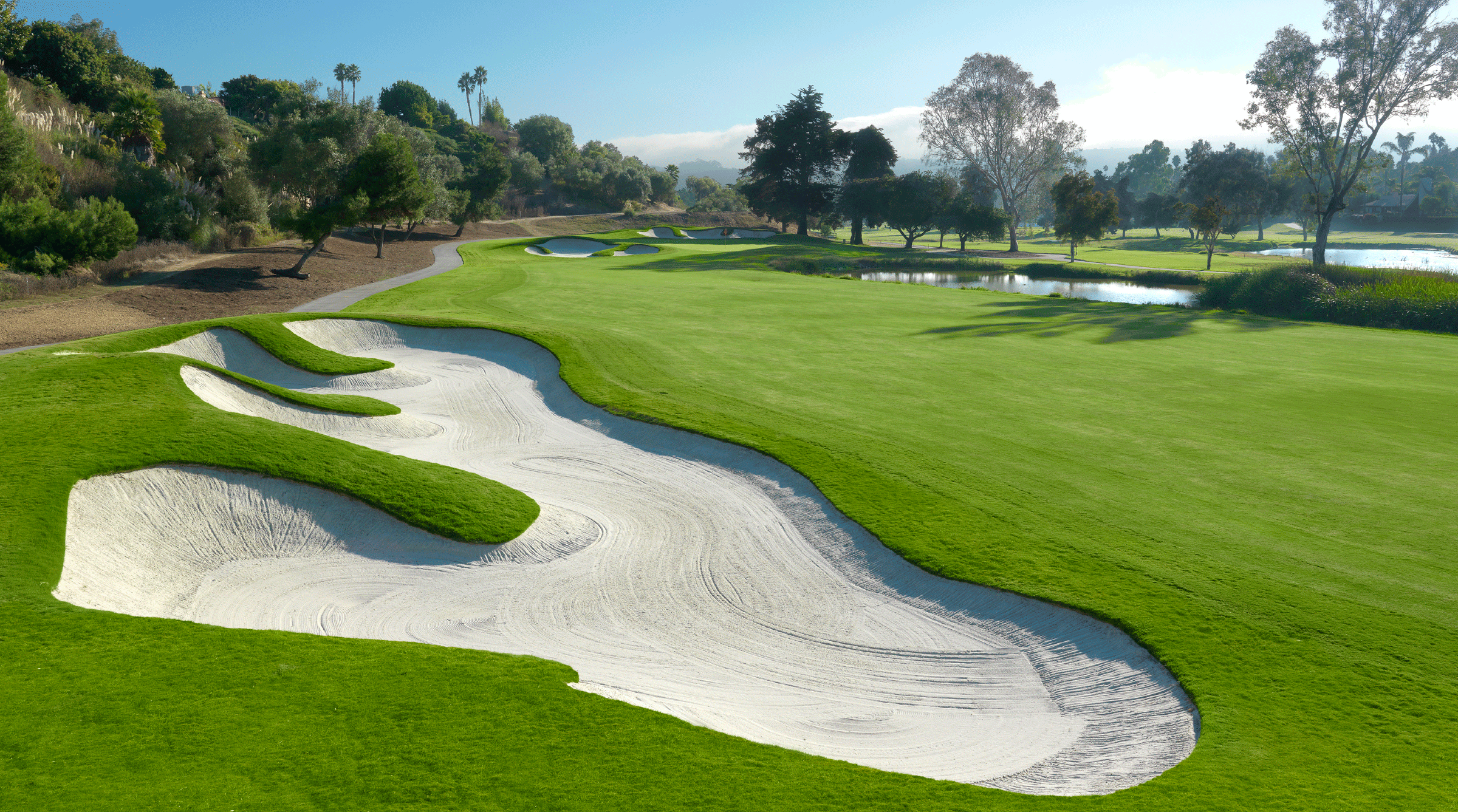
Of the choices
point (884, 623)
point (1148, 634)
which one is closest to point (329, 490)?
point (884, 623)

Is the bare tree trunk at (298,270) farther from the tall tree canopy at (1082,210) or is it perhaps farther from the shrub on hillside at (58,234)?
the tall tree canopy at (1082,210)

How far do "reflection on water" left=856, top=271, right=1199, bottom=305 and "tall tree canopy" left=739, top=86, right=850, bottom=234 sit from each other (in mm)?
30571

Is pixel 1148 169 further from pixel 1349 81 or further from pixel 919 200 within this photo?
pixel 1349 81

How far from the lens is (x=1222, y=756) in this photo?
5441mm

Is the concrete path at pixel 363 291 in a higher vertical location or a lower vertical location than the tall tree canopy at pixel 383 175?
lower

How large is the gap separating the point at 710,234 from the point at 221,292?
6732 cm

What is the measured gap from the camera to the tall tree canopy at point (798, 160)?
285ft

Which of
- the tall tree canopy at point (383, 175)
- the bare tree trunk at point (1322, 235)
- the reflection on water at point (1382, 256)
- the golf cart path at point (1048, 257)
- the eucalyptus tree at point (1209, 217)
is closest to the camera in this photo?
the tall tree canopy at point (383, 175)

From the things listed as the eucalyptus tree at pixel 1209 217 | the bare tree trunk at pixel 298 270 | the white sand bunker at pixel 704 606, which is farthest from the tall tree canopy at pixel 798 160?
the white sand bunker at pixel 704 606

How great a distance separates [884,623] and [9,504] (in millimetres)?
9804

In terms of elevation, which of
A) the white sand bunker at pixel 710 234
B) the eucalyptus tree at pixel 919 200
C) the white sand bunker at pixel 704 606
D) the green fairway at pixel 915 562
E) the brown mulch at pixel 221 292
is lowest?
Result: the white sand bunker at pixel 704 606

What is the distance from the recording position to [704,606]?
8695 mm

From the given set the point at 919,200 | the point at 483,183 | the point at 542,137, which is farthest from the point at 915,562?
the point at 542,137

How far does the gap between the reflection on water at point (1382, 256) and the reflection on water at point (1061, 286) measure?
26.0 meters
